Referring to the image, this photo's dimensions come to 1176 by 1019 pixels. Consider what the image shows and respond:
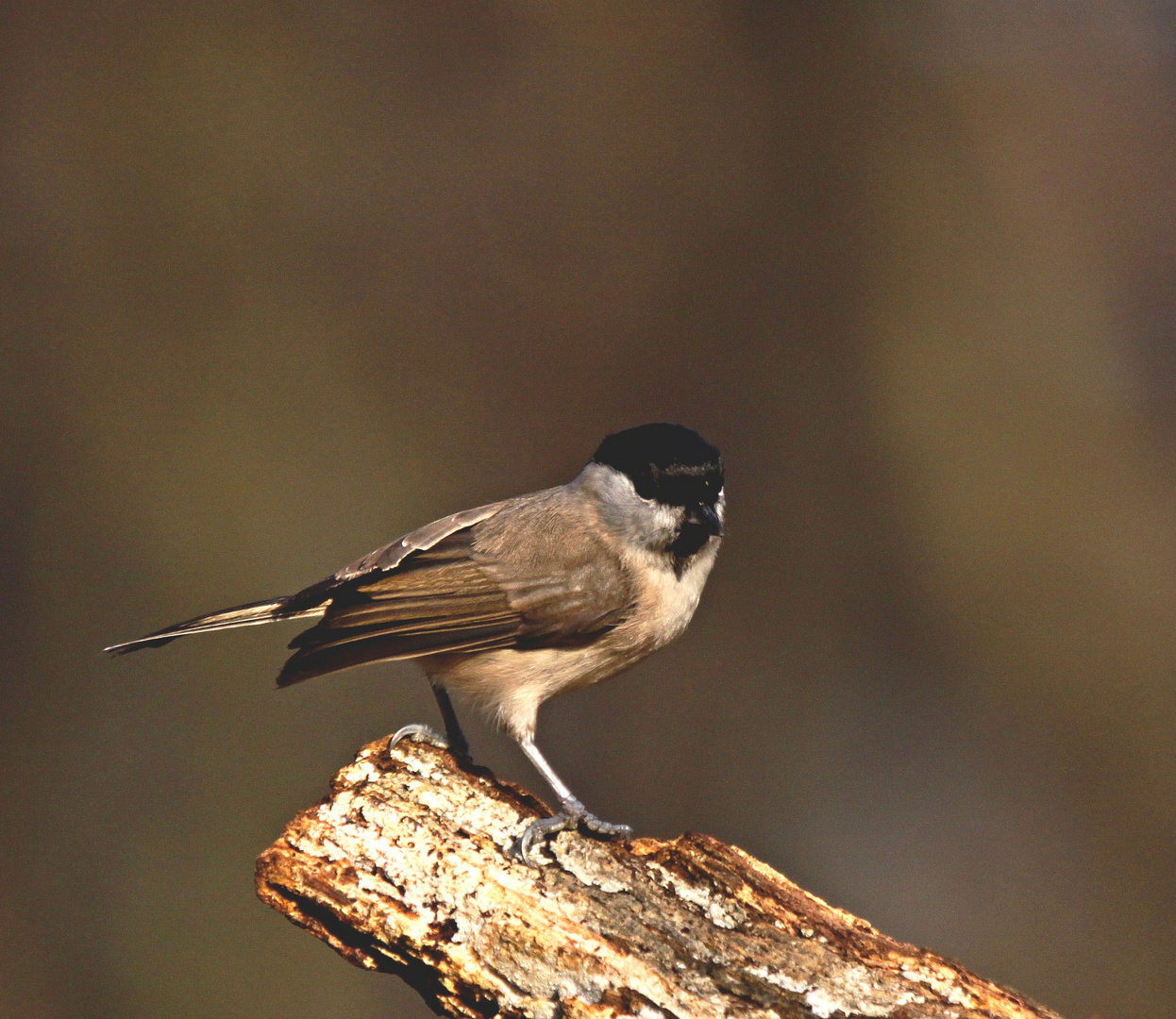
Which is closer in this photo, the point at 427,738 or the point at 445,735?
the point at 427,738

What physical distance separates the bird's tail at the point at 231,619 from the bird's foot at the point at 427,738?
18.3 inches

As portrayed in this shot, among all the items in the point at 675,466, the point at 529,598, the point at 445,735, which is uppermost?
the point at 675,466

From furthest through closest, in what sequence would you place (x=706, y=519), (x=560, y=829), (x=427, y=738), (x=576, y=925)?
(x=706, y=519)
(x=427, y=738)
(x=560, y=829)
(x=576, y=925)

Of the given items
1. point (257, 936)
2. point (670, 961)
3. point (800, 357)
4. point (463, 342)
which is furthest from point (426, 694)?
point (670, 961)

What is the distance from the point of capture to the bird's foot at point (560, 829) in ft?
8.72

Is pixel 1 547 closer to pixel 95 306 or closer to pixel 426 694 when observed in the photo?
pixel 95 306

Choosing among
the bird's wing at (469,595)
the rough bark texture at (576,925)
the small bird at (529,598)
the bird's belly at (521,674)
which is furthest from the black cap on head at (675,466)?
the rough bark texture at (576,925)

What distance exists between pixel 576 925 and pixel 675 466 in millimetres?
1461

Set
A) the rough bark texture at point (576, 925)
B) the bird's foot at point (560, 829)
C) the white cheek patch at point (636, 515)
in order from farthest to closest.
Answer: the white cheek patch at point (636, 515)
the bird's foot at point (560, 829)
the rough bark texture at point (576, 925)

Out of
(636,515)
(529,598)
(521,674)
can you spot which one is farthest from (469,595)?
(636,515)

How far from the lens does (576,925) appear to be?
2.42 m

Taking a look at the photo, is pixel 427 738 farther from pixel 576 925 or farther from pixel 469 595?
pixel 576 925

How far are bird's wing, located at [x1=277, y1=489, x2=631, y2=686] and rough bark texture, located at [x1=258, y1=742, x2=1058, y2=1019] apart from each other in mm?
475

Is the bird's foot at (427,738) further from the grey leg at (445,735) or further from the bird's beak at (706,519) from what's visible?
the bird's beak at (706,519)
